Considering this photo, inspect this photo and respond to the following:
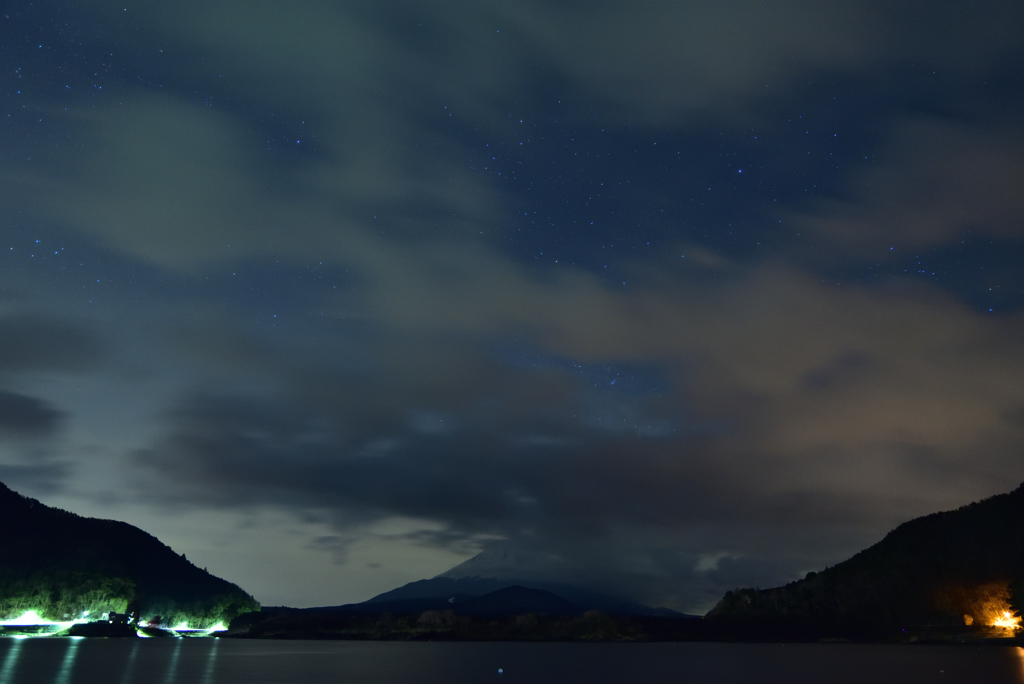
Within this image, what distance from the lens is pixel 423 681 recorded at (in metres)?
85.3

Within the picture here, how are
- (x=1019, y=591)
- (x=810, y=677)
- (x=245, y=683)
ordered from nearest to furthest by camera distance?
(x=245, y=683) → (x=810, y=677) → (x=1019, y=591)

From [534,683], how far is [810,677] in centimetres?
3457

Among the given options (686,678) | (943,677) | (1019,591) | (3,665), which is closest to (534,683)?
(686,678)

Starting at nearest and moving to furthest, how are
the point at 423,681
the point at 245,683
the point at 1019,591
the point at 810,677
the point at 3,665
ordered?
the point at 245,683 → the point at 423,681 → the point at 810,677 → the point at 3,665 → the point at 1019,591

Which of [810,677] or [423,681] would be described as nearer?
[423,681]

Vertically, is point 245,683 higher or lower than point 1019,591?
lower

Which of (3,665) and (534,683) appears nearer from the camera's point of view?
(534,683)

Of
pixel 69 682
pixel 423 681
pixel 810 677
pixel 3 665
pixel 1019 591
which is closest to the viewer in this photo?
pixel 69 682

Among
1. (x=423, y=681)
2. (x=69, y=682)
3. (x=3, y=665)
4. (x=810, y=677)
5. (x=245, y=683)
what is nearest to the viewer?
(x=69, y=682)

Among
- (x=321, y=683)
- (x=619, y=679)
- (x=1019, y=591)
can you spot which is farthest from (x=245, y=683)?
(x=1019, y=591)

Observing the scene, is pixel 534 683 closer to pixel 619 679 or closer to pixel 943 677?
pixel 619 679

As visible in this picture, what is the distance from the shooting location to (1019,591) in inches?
7805

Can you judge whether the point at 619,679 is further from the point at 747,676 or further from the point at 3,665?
the point at 3,665

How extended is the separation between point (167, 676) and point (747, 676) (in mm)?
73639
